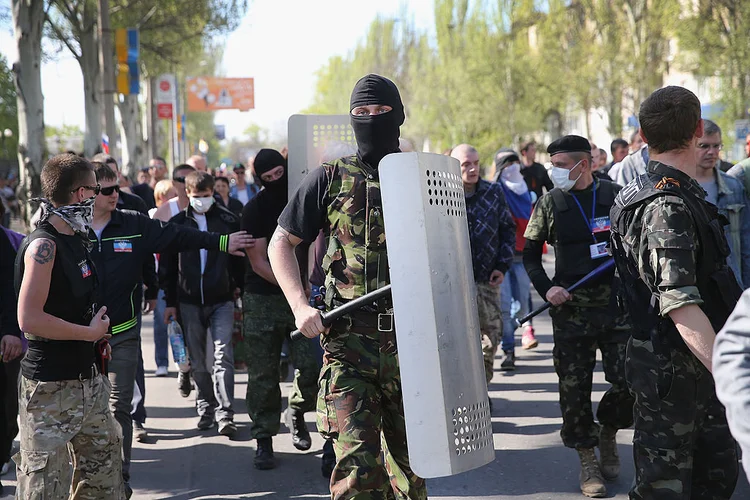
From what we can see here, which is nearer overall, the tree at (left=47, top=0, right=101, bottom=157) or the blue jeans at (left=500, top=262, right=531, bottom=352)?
the blue jeans at (left=500, top=262, right=531, bottom=352)

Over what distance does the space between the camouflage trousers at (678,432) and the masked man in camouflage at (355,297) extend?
89cm

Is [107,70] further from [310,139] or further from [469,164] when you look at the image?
[310,139]

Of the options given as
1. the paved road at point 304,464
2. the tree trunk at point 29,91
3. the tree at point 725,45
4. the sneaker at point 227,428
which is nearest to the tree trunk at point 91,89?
the tree trunk at point 29,91

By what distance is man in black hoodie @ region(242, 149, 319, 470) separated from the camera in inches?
233

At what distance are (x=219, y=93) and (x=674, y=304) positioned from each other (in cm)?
5065

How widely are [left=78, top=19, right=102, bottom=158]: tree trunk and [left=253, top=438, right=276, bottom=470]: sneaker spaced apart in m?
18.4

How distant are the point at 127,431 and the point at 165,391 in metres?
2.98

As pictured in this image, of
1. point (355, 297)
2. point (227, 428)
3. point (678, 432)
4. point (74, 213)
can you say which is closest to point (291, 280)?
point (355, 297)

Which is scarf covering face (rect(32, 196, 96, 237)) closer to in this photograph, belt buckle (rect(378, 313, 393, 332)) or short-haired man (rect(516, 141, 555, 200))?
belt buckle (rect(378, 313, 393, 332))

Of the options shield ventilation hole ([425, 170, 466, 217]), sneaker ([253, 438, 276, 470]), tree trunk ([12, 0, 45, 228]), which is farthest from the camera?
tree trunk ([12, 0, 45, 228])

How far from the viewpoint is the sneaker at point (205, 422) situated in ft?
22.7

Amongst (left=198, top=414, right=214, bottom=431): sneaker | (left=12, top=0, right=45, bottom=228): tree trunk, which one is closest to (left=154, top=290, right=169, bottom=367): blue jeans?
(left=198, top=414, right=214, bottom=431): sneaker

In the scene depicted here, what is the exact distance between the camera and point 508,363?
8.63m

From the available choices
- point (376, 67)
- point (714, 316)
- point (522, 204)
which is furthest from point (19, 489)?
point (376, 67)
